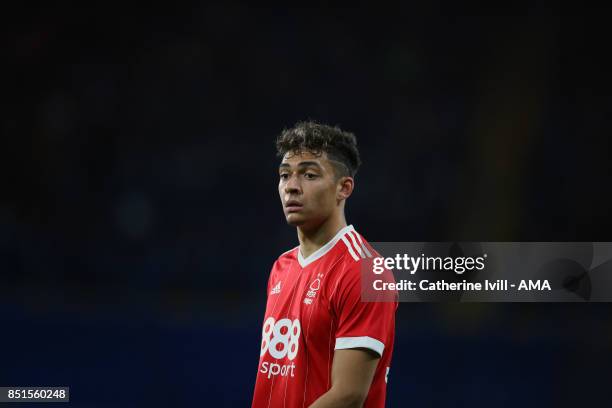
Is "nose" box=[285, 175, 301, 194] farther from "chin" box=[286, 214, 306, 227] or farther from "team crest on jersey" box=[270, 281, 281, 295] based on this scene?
"team crest on jersey" box=[270, 281, 281, 295]

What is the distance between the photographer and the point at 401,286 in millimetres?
4477

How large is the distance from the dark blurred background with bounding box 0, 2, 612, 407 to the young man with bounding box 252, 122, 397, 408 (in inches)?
140

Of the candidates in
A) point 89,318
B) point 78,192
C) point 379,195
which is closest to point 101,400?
point 89,318

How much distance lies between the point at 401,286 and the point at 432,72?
3656 mm

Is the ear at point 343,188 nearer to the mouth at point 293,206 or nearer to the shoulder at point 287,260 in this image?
the mouth at point 293,206

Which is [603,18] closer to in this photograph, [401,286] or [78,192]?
[401,286]

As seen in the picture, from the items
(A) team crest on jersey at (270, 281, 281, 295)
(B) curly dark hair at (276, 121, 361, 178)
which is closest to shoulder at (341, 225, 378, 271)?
(B) curly dark hair at (276, 121, 361, 178)

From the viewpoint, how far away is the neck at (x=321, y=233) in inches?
96.4

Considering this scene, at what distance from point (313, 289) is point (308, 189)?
1.15 ft

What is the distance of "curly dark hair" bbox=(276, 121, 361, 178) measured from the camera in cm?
246

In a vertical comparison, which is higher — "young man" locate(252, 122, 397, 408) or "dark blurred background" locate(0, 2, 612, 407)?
"dark blurred background" locate(0, 2, 612, 407)

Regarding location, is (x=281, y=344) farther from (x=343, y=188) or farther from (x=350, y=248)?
(x=343, y=188)

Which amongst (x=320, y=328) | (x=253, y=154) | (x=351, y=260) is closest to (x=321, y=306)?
(x=320, y=328)

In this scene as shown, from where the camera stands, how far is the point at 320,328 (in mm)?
2215
